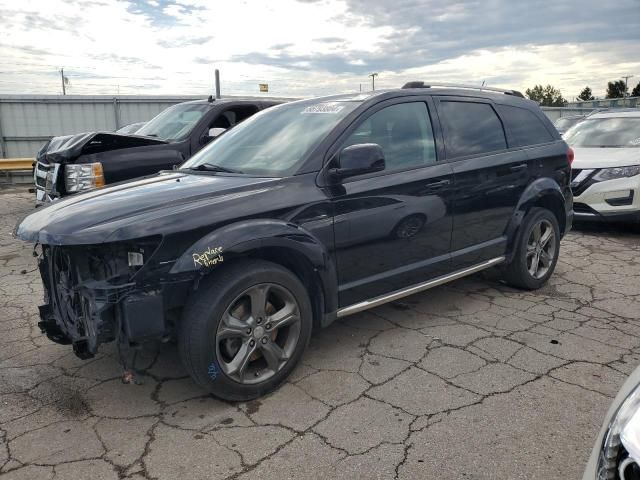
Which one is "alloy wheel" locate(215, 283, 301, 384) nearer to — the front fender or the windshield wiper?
the front fender

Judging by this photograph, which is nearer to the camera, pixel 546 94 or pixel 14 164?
pixel 14 164

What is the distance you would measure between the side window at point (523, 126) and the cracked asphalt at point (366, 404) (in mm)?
1447

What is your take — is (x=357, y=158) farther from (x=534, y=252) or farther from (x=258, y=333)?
(x=534, y=252)

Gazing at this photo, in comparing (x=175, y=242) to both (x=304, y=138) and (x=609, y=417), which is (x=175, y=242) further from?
(x=609, y=417)

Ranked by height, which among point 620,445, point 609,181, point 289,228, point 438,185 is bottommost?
point 620,445

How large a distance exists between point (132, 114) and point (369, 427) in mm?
13987

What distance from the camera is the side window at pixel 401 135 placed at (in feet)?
11.8

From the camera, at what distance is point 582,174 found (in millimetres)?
7156

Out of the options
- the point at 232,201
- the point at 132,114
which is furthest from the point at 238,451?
the point at 132,114

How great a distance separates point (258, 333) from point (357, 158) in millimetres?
1201

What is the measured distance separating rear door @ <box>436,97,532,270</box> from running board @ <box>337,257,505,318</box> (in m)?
0.06

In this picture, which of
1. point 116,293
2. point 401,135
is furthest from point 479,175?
point 116,293

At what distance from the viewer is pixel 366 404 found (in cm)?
294

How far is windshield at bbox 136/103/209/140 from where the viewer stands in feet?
22.2
